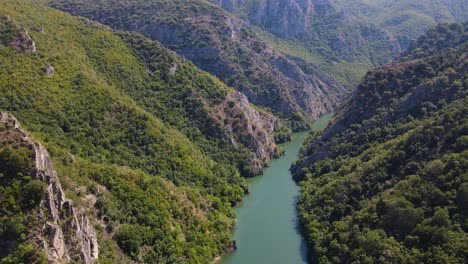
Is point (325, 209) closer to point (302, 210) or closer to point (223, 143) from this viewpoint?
point (302, 210)

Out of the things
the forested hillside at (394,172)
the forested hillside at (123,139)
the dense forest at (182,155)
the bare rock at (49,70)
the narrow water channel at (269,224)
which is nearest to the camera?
the dense forest at (182,155)

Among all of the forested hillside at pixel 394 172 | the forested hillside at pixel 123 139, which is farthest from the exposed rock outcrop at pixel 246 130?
the forested hillside at pixel 394 172

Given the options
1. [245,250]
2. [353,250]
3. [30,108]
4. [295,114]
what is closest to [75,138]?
[30,108]

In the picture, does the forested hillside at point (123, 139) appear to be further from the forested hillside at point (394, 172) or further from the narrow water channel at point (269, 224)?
the forested hillside at point (394, 172)

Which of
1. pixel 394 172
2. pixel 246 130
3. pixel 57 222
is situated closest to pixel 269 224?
pixel 394 172

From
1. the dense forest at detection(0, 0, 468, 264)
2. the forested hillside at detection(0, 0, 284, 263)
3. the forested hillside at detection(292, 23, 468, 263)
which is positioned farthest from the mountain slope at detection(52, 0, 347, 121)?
the forested hillside at detection(292, 23, 468, 263)

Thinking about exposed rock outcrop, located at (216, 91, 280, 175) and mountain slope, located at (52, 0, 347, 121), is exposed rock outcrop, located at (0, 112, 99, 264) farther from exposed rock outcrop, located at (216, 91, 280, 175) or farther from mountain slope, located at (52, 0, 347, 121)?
mountain slope, located at (52, 0, 347, 121)

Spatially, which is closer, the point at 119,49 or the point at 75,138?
the point at 75,138
